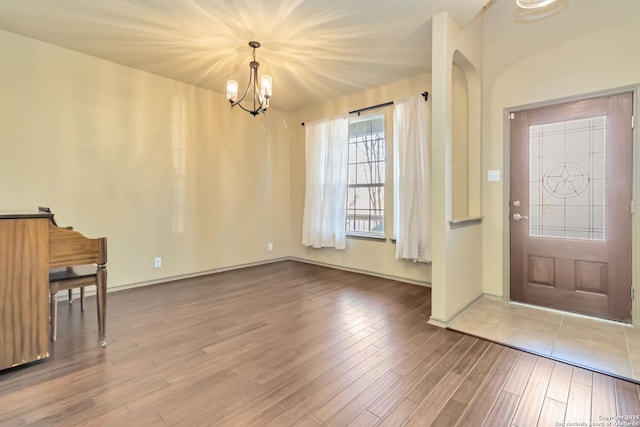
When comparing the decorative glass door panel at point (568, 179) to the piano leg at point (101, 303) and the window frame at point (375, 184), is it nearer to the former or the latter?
the window frame at point (375, 184)

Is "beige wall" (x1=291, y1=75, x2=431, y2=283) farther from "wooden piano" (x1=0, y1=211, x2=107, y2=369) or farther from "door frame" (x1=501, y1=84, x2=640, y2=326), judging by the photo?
"wooden piano" (x1=0, y1=211, x2=107, y2=369)

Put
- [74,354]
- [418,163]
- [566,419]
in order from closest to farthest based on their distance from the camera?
1. [566,419]
2. [74,354]
3. [418,163]

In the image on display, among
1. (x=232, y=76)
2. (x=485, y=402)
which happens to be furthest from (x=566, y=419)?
(x=232, y=76)

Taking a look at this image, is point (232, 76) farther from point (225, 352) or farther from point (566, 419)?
point (566, 419)

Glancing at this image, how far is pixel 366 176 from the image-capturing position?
455cm

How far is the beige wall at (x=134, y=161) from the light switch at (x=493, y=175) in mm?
3365

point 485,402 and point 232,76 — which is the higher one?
point 232,76

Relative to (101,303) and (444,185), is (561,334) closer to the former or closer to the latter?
(444,185)

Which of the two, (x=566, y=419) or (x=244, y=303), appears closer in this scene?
(x=566, y=419)

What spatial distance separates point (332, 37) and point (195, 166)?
8.37ft

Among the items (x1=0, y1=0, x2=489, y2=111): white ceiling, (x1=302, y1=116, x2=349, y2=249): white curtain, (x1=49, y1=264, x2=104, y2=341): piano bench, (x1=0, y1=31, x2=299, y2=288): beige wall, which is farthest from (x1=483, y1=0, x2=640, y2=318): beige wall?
(x1=49, y1=264, x2=104, y2=341): piano bench

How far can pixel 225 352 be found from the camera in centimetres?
220

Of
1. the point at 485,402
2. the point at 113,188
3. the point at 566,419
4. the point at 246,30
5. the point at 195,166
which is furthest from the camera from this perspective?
the point at 195,166

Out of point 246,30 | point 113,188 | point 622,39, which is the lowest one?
point 113,188
